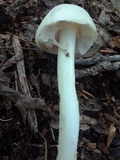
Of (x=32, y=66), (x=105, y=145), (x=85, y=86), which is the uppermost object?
(x=32, y=66)

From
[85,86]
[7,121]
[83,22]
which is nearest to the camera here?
[83,22]

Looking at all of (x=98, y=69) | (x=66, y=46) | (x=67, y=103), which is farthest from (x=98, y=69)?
(x=67, y=103)

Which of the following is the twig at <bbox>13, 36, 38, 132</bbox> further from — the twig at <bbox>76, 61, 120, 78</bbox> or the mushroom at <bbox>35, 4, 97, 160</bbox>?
the twig at <bbox>76, 61, 120, 78</bbox>

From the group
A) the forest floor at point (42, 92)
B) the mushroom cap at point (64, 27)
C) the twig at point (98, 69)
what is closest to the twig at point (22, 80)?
the forest floor at point (42, 92)

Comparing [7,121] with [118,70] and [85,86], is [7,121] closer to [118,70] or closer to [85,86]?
[85,86]

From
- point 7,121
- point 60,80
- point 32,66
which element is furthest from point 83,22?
point 7,121

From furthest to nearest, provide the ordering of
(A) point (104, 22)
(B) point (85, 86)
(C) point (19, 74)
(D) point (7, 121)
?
(A) point (104, 22) → (B) point (85, 86) → (C) point (19, 74) → (D) point (7, 121)

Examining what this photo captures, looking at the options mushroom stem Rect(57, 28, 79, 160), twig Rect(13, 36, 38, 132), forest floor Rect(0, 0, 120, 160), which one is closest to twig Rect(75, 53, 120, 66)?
forest floor Rect(0, 0, 120, 160)

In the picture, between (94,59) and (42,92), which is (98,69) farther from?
(42,92)
